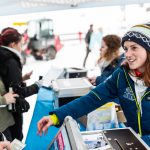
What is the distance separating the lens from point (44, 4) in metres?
2.29

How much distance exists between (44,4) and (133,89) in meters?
1.25

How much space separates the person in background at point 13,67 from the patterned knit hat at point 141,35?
109 centimetres

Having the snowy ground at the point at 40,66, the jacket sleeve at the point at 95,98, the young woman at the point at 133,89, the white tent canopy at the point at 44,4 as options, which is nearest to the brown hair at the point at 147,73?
the young woman at the point at 133,89

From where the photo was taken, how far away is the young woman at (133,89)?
54.0 inches

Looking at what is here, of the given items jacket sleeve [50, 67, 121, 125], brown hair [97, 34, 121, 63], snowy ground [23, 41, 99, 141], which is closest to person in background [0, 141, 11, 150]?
jacket sleeve [50, 67, 121, 125]

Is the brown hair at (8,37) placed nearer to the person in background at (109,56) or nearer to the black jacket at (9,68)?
the black jacket at (9,68)

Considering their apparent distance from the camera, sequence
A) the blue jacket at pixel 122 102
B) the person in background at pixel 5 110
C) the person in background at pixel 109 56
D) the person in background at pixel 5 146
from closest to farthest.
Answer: the person in background at pixel 5 146 → the blue jacket at pixel 122 102 → the person in background at pixel 5 110 → the person in background at pixel 109 56

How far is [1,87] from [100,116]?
890 millimetres

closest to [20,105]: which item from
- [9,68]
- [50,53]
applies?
[9,68]

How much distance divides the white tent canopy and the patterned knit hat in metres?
0.95

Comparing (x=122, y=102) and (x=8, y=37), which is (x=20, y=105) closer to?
(x=8, y=37)

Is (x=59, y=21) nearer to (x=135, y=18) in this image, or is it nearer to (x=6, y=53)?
(x=135, y=18)

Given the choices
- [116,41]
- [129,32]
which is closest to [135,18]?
[116,41]

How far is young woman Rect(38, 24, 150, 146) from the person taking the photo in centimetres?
137
